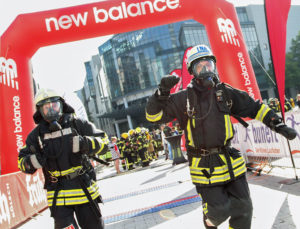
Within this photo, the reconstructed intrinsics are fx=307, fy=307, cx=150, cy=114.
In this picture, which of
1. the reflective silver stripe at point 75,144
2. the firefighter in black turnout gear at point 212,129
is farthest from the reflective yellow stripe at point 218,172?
the reflective silver stripe at point 75,144

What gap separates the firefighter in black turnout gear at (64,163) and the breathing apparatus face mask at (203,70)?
1204mm

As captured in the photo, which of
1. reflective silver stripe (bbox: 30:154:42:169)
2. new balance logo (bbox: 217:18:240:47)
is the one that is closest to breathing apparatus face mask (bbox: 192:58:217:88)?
reflective silver stripe (bbox: 30:154:42:169)

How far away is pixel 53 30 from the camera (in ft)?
24.7

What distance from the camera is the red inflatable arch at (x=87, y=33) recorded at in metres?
7.18

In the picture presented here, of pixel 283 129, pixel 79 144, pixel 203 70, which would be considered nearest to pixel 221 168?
pixel 283 129

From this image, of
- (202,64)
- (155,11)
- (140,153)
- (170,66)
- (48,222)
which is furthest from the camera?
(170,66)

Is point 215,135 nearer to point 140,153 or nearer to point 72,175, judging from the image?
point 72,175

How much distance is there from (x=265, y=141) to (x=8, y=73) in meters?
6.29

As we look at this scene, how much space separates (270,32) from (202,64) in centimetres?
270

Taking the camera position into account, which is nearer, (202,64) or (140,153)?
(202,64)

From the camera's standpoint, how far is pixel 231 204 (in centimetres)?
276

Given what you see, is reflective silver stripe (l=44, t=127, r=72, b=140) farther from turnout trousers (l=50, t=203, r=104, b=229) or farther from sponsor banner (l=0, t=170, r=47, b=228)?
sponsor banner (l=0, t=170, r=47, b=228)

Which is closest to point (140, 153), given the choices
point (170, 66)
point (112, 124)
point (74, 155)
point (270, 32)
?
point (270, 32)

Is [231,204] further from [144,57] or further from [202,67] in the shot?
[144,57]
